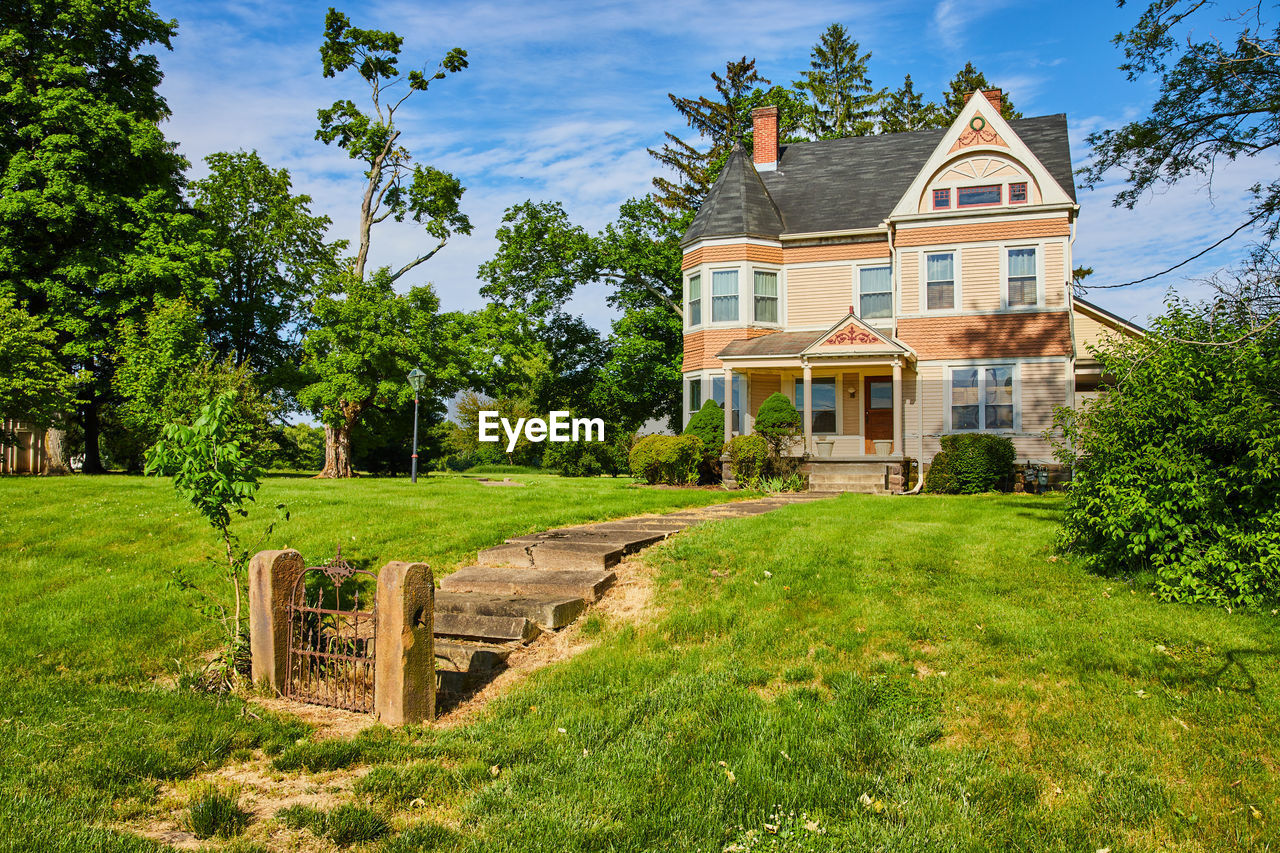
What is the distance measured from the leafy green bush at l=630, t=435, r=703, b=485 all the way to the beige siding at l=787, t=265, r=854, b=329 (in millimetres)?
5109

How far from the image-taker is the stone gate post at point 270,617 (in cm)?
568

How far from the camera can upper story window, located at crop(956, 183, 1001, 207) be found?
1992 centimetres

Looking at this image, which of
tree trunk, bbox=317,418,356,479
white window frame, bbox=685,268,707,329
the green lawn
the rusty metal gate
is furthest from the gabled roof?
the rusty metal gate

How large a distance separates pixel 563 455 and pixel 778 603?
27.2 m

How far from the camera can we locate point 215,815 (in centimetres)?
371

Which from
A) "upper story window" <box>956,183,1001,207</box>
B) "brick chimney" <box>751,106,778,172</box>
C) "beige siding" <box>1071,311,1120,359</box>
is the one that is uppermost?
"brick chimney" <box>751,106,778,172</box>

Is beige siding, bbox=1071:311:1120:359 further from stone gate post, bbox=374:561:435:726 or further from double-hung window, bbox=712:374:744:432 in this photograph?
stone gate post, bbox=374:561:435:726

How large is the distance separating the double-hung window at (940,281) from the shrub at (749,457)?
5.83m

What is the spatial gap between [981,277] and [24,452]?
25688 mm

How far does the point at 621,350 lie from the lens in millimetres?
29328

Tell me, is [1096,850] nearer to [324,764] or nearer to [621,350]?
[324,764]

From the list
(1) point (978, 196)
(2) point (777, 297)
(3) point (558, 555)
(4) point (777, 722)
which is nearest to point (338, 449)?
(2) point (777, 297)

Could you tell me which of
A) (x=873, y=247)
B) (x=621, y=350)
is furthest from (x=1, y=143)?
(x=873, y=247)

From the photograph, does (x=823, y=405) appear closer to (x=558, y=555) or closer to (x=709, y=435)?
(x=709, y=435)
